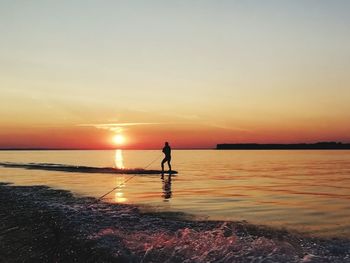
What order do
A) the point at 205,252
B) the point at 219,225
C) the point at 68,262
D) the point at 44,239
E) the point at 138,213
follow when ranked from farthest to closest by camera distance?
the point at 138,213
the point at 219,225
the point at 44,239
the point at 205,252
the point at 68,262

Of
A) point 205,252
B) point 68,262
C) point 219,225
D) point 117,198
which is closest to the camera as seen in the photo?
point 68,262

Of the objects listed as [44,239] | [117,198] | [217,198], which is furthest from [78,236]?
[217,198]

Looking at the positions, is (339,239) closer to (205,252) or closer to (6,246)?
(205,252)

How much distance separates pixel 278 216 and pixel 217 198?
669 cm

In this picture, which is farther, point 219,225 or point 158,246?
point 219,225

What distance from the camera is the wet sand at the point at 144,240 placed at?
34.8ft

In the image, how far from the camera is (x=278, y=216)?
1778 cm

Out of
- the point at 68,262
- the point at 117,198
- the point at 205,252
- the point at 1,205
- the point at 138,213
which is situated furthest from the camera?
the point at 117,198

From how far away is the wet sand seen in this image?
34.8 ft

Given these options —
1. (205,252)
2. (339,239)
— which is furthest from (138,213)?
(339,239)

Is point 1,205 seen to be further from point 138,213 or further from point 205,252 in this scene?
point 205,252

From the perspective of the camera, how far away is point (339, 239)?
1288 centimetres

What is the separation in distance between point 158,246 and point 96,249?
1.86 metres

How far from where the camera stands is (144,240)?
12.4m
